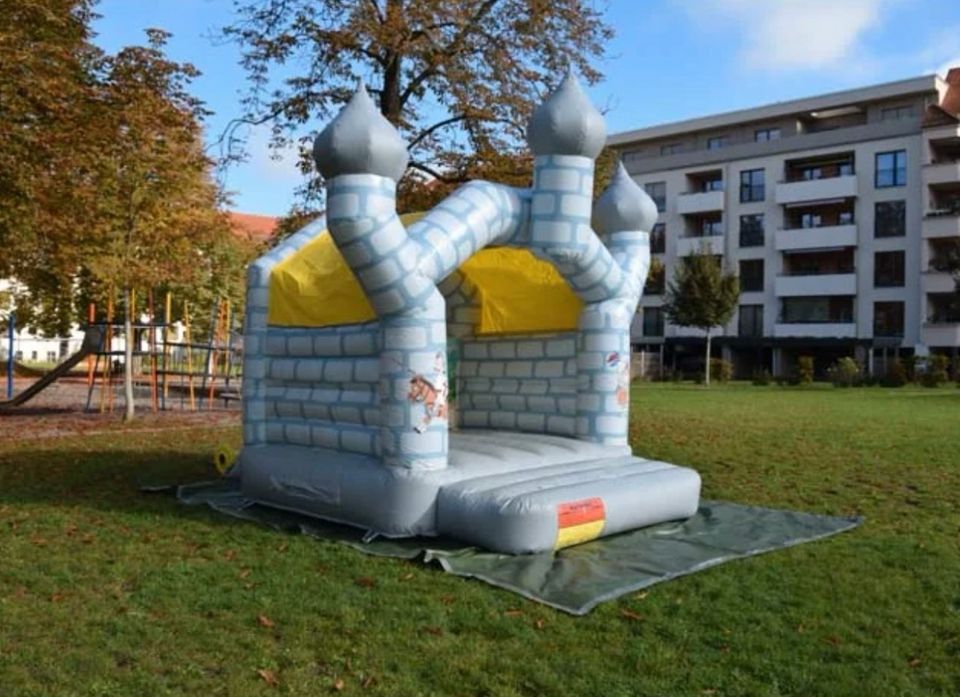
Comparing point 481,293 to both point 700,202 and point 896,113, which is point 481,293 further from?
point 700,202

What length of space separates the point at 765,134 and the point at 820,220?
5456 mm

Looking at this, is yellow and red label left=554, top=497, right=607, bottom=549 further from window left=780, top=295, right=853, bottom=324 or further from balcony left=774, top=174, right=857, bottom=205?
balcony left=774, top=174, right=857, bottom=205

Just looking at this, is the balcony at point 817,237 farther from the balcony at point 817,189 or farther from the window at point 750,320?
the window at point 750,320

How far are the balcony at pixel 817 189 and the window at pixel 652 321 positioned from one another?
28.4ft

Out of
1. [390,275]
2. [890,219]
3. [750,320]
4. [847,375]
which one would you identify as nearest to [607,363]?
[390,275]

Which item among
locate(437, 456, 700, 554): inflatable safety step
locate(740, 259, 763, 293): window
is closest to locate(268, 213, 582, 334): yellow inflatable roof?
locate(437, 456, 700, 554): inflatable safety step

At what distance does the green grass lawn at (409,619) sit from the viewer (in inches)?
175

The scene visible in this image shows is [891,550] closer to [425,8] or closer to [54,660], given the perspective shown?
[54,660]

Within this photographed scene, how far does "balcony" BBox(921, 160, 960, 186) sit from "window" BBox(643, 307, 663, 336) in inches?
574

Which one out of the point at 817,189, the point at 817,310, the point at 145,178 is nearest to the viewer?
the point at 145,178

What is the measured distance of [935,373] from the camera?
35250mm

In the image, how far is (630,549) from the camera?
7.01m

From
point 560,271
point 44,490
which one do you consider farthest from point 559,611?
point 44,490

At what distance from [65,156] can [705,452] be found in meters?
9.77
